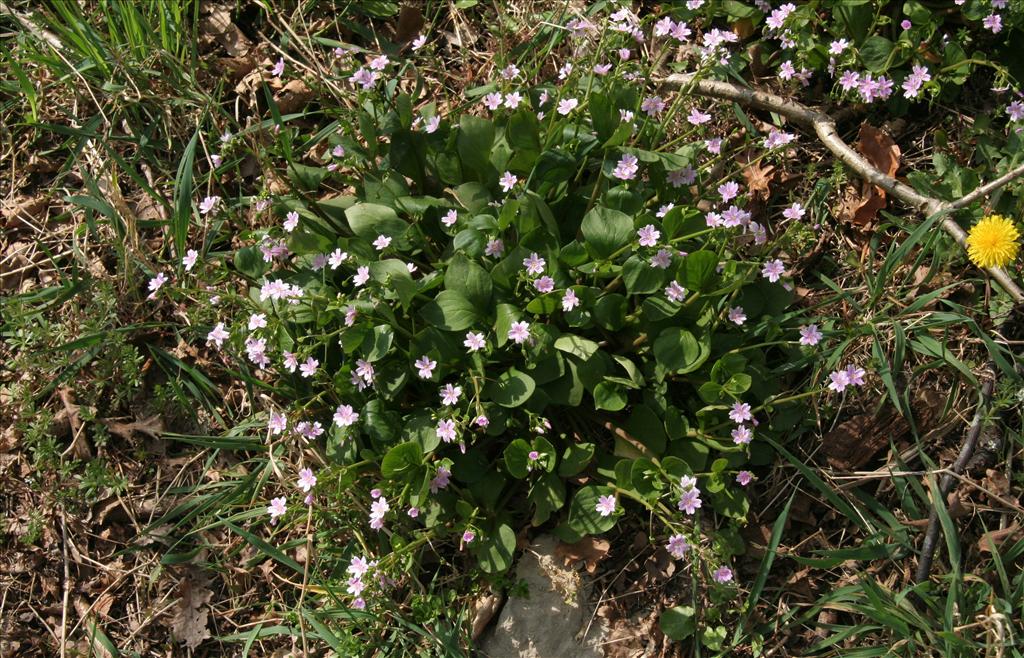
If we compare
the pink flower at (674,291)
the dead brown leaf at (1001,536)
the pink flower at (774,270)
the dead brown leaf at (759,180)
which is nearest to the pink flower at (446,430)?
the pink flower at (674,291)

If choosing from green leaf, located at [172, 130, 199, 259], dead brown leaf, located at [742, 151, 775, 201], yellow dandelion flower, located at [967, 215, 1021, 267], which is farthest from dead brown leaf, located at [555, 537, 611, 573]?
green leaf, located at [172, 130, 199, 259]

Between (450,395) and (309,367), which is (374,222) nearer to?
(309,367)

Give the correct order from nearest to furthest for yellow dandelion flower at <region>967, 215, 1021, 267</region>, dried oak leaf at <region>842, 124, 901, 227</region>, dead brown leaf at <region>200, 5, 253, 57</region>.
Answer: yellow dandelion flower at <region>967, 215, 1021, 267</region> → dried oak leaf at <region>842, 124, 901, 227</region> → dead brown leaf at <region>200, 5, 253, 57</region>

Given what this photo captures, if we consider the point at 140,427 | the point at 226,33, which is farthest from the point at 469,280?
the point at 226,33

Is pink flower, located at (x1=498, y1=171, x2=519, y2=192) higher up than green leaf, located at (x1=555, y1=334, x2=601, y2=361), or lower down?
higher up

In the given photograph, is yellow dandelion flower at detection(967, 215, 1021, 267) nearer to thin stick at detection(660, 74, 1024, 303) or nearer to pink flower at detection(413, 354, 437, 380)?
thin stick at detection(660, 74, 1024, 303)

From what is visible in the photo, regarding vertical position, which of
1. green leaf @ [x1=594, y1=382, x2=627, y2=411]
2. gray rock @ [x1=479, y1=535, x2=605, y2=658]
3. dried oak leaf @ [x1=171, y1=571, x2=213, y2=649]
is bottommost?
dried oak leaf @ [x1=171, y1=571, x2=213, y2=649]

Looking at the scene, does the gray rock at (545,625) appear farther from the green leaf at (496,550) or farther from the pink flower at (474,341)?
the pink flower at (474,341)
